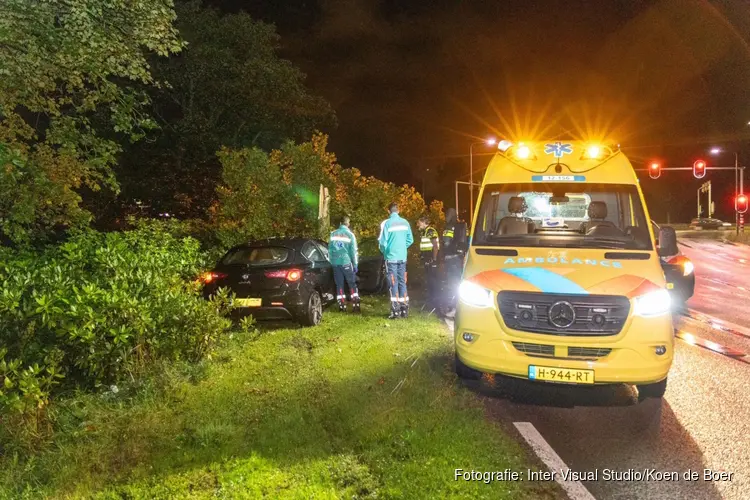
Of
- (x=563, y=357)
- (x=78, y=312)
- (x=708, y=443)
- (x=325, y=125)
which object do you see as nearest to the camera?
(x=708, y=443)

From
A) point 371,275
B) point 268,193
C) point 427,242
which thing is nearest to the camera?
point 371,275

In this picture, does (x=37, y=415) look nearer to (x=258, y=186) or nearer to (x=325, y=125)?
(x=258, y=186)

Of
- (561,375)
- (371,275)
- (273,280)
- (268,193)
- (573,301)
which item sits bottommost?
(561,375)

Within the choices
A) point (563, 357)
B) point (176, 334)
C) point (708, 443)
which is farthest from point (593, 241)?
point (176, 334)

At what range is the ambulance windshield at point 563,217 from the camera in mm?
5824

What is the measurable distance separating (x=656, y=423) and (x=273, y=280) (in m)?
5.46

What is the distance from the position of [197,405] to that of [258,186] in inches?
332

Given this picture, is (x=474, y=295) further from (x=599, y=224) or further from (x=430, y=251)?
(x=430, y=251)

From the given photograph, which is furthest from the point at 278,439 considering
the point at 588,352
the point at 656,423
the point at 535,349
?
the point at 656,423

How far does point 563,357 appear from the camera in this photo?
4.86 m

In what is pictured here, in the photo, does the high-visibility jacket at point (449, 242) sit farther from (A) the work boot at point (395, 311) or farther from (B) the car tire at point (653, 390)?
(B) the car tire at point (653, 390)

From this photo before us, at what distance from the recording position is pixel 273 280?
8.52 metres

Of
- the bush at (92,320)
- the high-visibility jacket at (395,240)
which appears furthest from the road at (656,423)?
the high-visibility jacket at (395,240)

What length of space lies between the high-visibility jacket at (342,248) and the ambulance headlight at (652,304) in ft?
19.0
